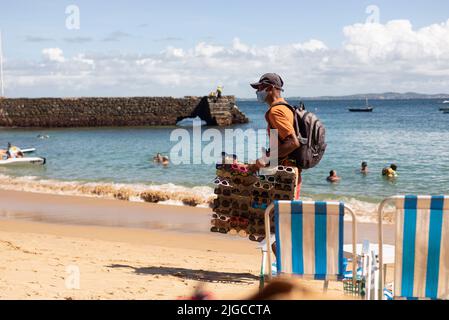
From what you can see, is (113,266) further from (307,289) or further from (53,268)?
(307,289)

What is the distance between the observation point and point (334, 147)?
2950cm

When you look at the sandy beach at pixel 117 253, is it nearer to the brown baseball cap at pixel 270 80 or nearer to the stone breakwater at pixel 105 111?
the brown baseball cap at pixel 270 80

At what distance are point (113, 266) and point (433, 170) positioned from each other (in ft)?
49.8

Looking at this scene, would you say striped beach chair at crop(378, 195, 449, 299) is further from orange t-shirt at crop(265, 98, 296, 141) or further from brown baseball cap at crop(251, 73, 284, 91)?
brown baseball cap at crop(251, 73, 284, 91)

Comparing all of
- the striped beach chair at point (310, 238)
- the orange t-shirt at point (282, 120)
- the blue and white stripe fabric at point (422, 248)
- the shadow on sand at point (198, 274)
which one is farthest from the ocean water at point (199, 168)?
the blue and white stripe fabric at point (422, 248)

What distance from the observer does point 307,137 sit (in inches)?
203

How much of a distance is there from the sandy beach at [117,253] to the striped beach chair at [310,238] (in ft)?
0.73

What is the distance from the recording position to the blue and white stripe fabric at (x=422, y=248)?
12.5 ft

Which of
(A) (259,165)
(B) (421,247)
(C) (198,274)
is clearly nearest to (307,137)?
(A) (259,165)

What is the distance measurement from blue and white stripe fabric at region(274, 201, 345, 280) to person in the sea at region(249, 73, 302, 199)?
3.37 ft

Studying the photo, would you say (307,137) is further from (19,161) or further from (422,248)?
(19,161)

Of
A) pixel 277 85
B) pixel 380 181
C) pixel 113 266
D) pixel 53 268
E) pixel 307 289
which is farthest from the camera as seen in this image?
pixel 380 181

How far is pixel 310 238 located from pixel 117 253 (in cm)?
392
